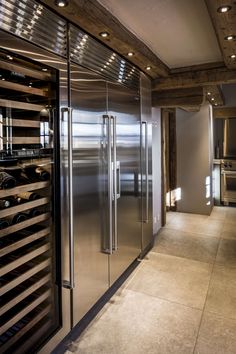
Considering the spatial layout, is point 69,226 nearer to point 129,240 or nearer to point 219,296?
point 129,240

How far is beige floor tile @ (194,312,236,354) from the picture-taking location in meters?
2.10

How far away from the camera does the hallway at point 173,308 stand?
2.16 metres

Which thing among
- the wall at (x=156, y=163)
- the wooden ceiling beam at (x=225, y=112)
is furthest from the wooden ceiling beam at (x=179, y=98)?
the wooden ceiling beam at (x=225, y=112)

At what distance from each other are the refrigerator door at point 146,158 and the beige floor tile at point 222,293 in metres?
1.01

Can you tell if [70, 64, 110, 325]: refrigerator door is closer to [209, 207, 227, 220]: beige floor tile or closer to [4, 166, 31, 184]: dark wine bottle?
[4, 166, 31, 184]: dark wine bottle

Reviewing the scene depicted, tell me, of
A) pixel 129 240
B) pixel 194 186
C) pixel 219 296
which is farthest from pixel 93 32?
pixel 194 186

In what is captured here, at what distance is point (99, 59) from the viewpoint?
250cm

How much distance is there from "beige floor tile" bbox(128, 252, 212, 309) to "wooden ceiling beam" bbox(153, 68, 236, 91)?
8.09 ft

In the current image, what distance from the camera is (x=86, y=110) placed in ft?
7.48

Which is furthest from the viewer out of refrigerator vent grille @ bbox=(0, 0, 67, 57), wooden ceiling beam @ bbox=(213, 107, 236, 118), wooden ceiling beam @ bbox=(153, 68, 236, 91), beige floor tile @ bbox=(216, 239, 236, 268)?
wooden ceiling beam @ bbox=(213, 107, 236, 118)

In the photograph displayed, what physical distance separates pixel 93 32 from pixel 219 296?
285 cm

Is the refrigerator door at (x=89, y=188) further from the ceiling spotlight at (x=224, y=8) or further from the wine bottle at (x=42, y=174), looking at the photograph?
the ceiling spotlight at (x=224, y=8)

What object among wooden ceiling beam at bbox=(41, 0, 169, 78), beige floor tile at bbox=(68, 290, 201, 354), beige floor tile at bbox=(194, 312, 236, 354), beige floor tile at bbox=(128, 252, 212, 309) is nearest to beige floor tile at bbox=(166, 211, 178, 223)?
beige floor tile at bbox=(128, 252, 212, 309)

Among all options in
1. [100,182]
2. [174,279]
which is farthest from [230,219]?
[100,182]
